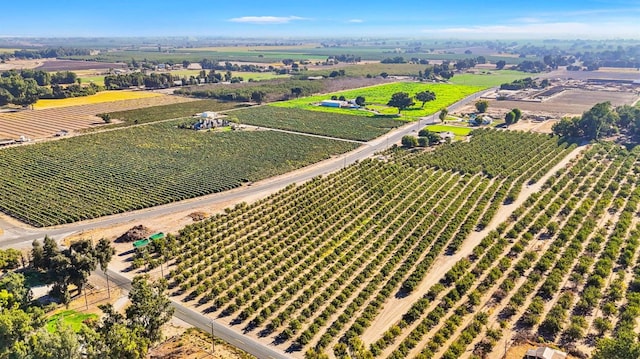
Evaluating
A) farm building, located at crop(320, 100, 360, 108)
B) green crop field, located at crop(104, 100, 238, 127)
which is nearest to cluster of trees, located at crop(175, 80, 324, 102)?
green crop field, located at crop(104, 100, 238, 127)

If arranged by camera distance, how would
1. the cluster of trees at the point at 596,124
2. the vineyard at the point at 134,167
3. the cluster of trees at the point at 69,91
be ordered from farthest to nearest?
the cluster of trees at the point at 69,91
the cluster of trees at the point at 596,124
the vineyard at the point at 134,167

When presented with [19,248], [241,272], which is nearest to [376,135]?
→ [241,272]

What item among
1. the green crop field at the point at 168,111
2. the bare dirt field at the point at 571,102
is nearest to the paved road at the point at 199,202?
the green crop field at the point at 168,111

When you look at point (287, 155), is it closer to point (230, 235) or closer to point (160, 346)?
point (230, 235)

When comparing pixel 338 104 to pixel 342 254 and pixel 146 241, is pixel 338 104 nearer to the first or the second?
pixel 342 254

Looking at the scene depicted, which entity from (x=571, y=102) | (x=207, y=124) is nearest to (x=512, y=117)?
(x=571, y=102)

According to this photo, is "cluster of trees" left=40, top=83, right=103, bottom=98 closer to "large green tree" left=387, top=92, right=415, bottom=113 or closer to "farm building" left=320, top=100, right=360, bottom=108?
"farm building" left=320, top=100, right=360, bottom=108

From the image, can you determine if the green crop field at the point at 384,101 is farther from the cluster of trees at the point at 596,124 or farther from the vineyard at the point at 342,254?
the vineyard at the point at 342,254
